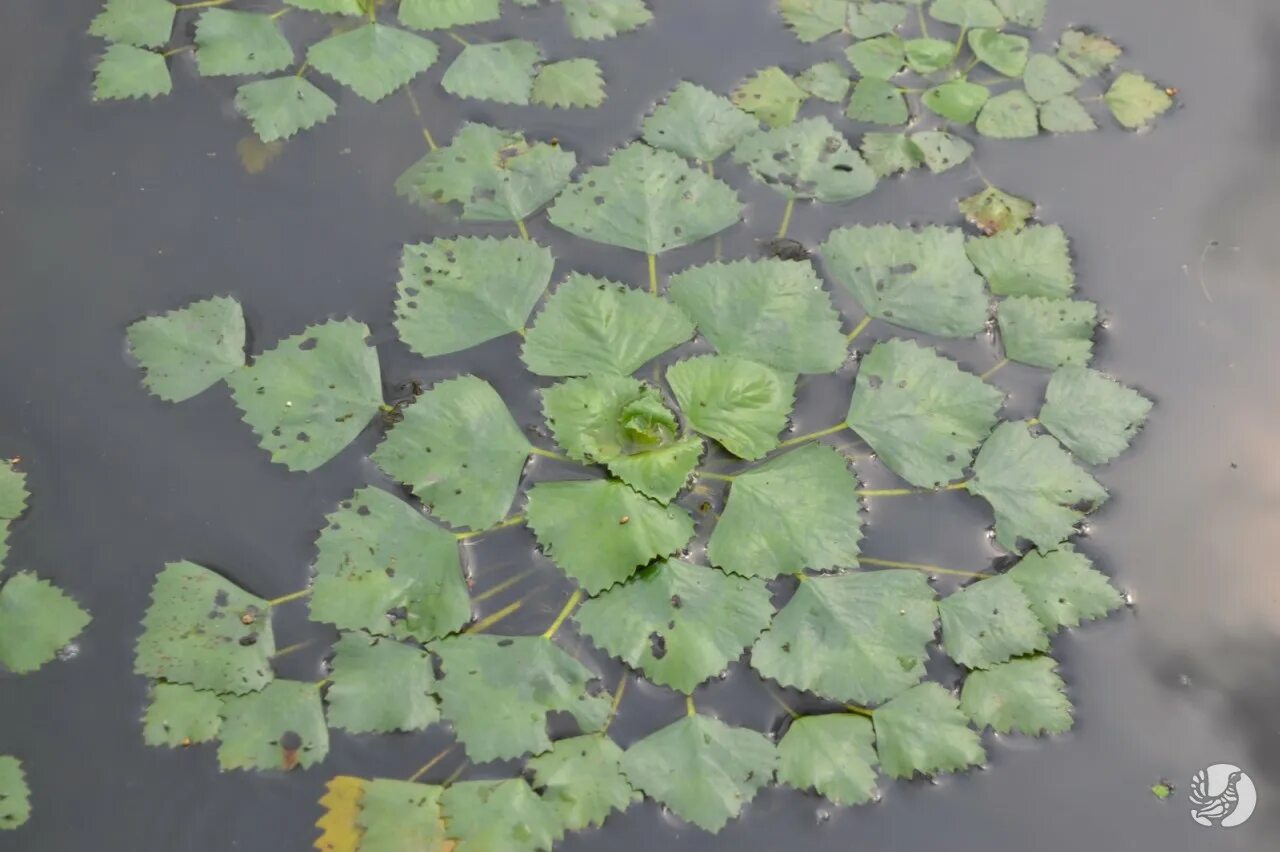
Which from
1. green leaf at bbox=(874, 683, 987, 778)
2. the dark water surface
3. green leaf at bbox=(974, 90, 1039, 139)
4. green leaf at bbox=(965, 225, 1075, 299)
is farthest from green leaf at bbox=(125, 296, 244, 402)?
green leaf at bbox=(974, 90, 1039, 139)

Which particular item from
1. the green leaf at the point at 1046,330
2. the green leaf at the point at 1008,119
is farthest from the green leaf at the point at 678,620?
the green leaf at the point at 1008,119

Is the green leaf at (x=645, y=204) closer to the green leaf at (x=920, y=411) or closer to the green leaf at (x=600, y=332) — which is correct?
the green leaf at (x=600, y=332)

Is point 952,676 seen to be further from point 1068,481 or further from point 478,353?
point 478,353

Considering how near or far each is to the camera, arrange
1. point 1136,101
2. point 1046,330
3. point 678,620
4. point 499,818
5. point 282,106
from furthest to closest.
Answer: point 1136,101, point 282,106, point 1046,330, point 678,620, point 499,818

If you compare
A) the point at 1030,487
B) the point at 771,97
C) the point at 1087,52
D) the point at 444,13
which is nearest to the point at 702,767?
the point at 1030,487

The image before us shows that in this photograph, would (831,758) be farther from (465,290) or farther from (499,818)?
(465,290)

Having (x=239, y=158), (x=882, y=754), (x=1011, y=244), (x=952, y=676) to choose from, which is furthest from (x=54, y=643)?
(x=1011, y=244)

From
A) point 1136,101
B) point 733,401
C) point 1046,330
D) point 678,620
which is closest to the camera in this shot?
A: point 678,620
